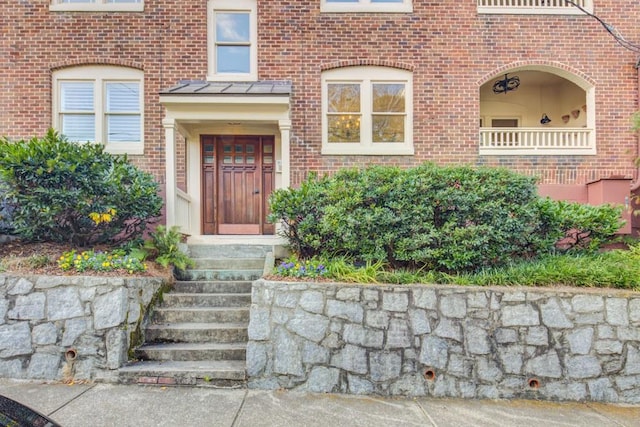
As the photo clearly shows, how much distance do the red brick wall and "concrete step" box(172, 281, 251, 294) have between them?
289 centimetres

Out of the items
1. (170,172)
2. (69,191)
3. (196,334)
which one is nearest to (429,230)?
(196,334)

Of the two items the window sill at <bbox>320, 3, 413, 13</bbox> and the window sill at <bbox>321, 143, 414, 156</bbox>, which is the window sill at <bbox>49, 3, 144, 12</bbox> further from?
the window sill at <bbox>321, 143, 414, 156</bbox>

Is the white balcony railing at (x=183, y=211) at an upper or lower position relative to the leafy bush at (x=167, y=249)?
upper

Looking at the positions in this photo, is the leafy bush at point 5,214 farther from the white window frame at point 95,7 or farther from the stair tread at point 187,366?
the white window frame at point 95,7

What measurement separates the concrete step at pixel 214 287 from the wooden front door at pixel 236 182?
8.22ft

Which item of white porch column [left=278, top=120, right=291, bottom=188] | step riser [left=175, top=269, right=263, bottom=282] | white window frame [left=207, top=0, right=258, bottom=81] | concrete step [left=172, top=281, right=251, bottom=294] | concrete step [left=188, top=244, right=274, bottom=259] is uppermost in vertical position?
white window frame [left=207, top=0, right=258, bottom=81]

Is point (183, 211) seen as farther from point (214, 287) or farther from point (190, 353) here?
point (190, 353)

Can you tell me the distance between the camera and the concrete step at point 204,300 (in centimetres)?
497

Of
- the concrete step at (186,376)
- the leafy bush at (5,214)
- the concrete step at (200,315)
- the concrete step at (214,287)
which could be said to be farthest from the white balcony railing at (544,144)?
the leafy bush at (5,214)

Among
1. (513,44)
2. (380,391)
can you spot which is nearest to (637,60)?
(513,44)

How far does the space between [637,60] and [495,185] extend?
18.8ft

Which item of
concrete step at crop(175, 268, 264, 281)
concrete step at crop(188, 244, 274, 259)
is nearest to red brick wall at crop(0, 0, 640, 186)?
concrete step at crop(188, 244, 274, 259)

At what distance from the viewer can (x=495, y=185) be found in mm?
4801

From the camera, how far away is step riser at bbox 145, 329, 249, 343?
14.9ft
